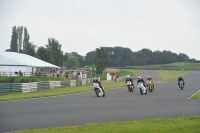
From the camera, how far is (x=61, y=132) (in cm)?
1010

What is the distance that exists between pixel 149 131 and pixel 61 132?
8.47 feet

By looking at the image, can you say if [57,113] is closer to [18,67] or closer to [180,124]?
[180,124]

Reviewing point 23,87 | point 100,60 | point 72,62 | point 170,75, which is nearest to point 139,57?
point 72,62

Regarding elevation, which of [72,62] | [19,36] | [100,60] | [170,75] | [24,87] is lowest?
[24,87]

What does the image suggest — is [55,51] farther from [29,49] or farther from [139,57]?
[139,57]

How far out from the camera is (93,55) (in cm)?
8538

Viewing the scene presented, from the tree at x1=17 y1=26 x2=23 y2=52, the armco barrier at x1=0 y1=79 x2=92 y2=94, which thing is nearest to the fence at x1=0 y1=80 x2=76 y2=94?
the armco barrier at x1=0 y1=79 x2=92 y2=94

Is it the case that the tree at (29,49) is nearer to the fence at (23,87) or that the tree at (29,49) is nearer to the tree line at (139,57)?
the tree line at (139,57)

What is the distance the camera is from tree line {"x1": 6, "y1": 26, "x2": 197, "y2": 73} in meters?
69.6

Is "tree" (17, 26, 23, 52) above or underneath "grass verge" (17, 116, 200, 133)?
above

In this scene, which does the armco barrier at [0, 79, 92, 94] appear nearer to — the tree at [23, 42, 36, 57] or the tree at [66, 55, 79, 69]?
the tree at [23, 42, 36, 57]

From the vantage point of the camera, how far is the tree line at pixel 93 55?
6962 cm

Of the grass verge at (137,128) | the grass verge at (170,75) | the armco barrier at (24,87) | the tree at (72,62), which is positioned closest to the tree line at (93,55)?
the tree at (72,62)

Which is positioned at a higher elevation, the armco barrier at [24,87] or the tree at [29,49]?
the tree at [29,49]
